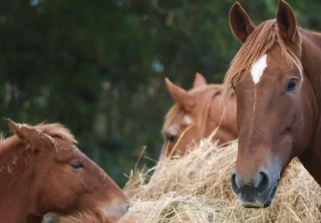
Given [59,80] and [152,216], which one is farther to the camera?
[59,80]

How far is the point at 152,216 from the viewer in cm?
420

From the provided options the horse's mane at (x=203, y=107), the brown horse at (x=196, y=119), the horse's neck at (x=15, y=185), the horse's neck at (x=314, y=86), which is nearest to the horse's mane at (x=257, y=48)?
the horse's neck at (x=314, y=86)

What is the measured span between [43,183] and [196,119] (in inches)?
79.3

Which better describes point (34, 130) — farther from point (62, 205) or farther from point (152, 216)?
point (152, 216)

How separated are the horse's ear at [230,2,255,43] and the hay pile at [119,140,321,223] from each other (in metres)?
1.05

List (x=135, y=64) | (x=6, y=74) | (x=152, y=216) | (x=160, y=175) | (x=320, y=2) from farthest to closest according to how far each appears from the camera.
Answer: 1. (x=320, y=2)
2. (x=135, y=64)
3. (x=6, y=74)
4. (x=160, y=175)
5. (x=152, y=216)

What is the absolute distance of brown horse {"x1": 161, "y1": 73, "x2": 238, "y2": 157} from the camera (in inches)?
233

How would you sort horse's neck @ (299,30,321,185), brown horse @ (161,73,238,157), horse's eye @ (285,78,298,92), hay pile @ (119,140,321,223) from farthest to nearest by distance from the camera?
brown horse @ (161,73,238,157) < hay pile @ (119,140,321,223) < horse's neck @ (299,30,321,185) < horse's eye @ (285,78,298,92)

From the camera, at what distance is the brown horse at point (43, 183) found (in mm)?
4625

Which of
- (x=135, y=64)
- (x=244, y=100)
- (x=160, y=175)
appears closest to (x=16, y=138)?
(x=160, y=175)

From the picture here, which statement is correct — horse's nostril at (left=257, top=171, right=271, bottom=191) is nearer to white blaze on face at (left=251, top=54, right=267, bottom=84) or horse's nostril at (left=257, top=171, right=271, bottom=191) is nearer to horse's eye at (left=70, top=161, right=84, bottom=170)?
white blaze on face at (left=251, top=54, right=267, bottom=84)

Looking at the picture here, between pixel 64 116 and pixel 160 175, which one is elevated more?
pixel 160 175

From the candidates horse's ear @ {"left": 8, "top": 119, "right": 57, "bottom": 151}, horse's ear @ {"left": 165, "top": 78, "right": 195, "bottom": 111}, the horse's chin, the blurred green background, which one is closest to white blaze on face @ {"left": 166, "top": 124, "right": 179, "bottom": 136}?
horse's ear @ {"left": 165, "top": 78, "right": 195, "bottom": 111}

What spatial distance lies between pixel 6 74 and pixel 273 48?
8.43m
